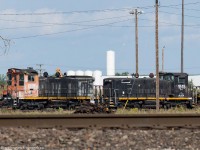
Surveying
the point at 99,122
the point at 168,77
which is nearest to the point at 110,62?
the point at 168,77

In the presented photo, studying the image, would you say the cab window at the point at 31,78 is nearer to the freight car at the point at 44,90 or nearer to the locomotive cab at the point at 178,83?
the freight car at the point at 44,90

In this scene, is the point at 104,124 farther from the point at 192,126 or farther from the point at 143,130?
the point at 192,126

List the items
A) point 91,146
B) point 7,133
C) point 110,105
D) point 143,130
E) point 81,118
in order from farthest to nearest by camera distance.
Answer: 1. point 110,105
2. point 81,118
3. point 143,130
4. point 7,133
5. point 91,146

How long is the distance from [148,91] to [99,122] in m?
20.7

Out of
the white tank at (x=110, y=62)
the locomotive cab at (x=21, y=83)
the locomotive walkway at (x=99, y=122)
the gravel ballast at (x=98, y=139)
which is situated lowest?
the gravel ballast at (x=98, y=139)

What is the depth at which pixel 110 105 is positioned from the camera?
2975 centimetres

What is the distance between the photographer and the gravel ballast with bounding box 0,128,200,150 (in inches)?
363

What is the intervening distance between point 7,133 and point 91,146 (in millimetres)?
2690

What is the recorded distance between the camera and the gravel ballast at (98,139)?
921cm

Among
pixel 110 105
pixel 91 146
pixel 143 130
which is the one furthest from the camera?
pixel 110 105

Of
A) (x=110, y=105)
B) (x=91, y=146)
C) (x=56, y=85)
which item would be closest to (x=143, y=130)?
(x=91, y=146)

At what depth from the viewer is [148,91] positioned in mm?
32500

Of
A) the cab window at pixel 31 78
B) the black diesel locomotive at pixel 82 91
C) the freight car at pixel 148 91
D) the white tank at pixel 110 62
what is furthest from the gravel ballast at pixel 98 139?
the white tank at pixel 110 62

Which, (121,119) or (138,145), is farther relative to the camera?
(121,119)
